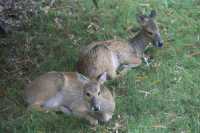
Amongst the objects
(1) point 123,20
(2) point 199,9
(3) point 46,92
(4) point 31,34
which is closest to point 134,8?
(1) point 123,20

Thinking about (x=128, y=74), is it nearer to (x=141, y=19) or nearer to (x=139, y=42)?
(x=139, y=42)

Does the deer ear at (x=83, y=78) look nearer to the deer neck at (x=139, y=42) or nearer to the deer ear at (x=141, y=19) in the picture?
the deer neck at (x=139, y=42)

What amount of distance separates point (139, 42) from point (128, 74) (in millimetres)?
803

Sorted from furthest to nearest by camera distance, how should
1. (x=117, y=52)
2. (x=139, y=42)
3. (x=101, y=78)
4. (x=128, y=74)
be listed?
(x=139, y=42) → (x=117, y=52) → (x=128, y=74) → (x=101, y=78)

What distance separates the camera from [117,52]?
7.97 m

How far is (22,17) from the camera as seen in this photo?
9.20m

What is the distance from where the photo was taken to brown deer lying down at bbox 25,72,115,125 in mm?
6547

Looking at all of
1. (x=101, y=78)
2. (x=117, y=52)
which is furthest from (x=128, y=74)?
(x=101, y=78)

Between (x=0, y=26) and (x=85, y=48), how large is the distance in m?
1.61

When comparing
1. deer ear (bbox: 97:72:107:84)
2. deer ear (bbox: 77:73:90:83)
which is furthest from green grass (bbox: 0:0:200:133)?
deer ear (bbox: 77:73:90:83)

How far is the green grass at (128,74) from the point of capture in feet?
21.4

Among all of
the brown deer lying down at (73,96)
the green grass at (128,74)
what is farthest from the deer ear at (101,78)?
the green grass at (128,74)

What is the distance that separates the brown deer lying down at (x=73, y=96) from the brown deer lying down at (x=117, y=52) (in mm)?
376

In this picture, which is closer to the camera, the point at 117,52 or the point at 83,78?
the point at 83,78
